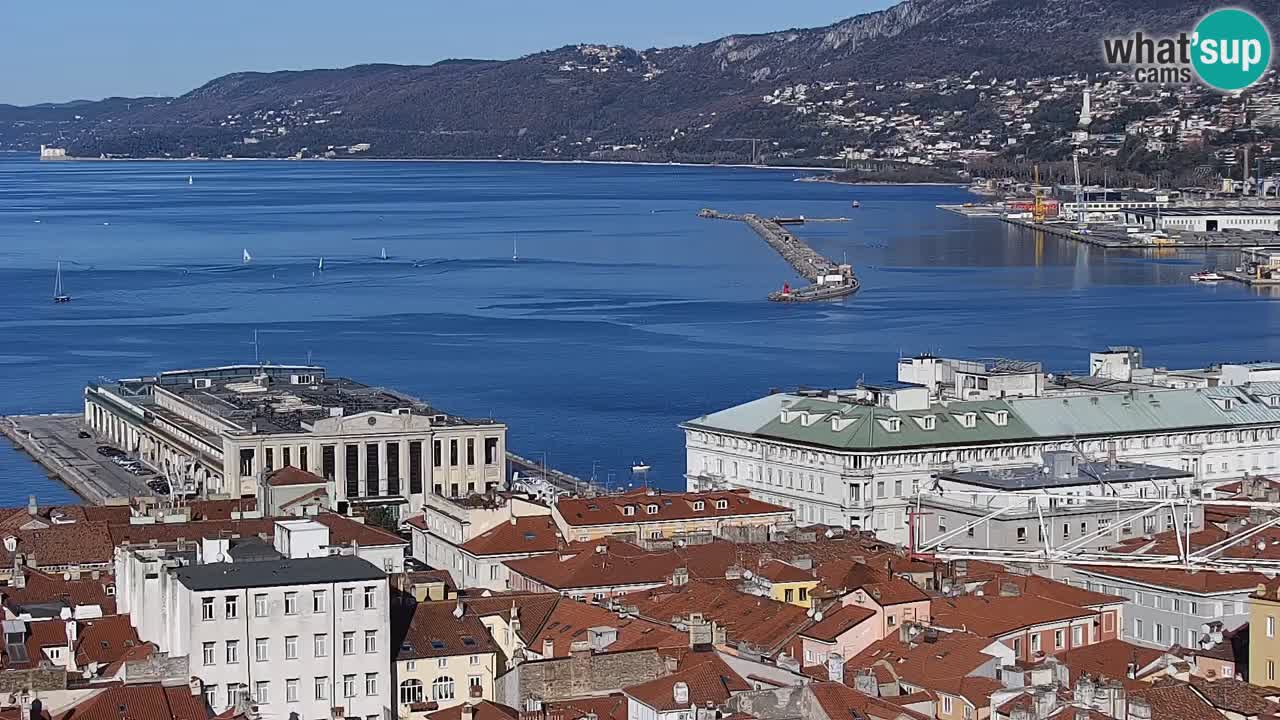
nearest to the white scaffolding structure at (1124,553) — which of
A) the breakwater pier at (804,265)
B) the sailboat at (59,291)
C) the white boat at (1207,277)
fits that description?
the breakwater pier at (804,265)

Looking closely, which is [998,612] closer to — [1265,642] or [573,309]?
[1265,642]

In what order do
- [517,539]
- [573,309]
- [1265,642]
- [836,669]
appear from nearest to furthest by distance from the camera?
[836,669] < [1265,642] < [517,539] < [573,309]

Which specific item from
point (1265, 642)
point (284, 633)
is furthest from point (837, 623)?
point (284, 633)

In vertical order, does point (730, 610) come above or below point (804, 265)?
above

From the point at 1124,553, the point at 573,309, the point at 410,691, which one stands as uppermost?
the point at 410,691

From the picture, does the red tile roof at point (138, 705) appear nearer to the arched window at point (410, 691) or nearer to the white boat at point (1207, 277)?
the arched window at point (410, 691)

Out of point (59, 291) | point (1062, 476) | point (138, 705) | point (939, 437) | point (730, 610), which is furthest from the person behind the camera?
point (59, 291)

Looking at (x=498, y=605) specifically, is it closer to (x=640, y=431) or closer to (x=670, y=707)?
(x=670, y=707)
